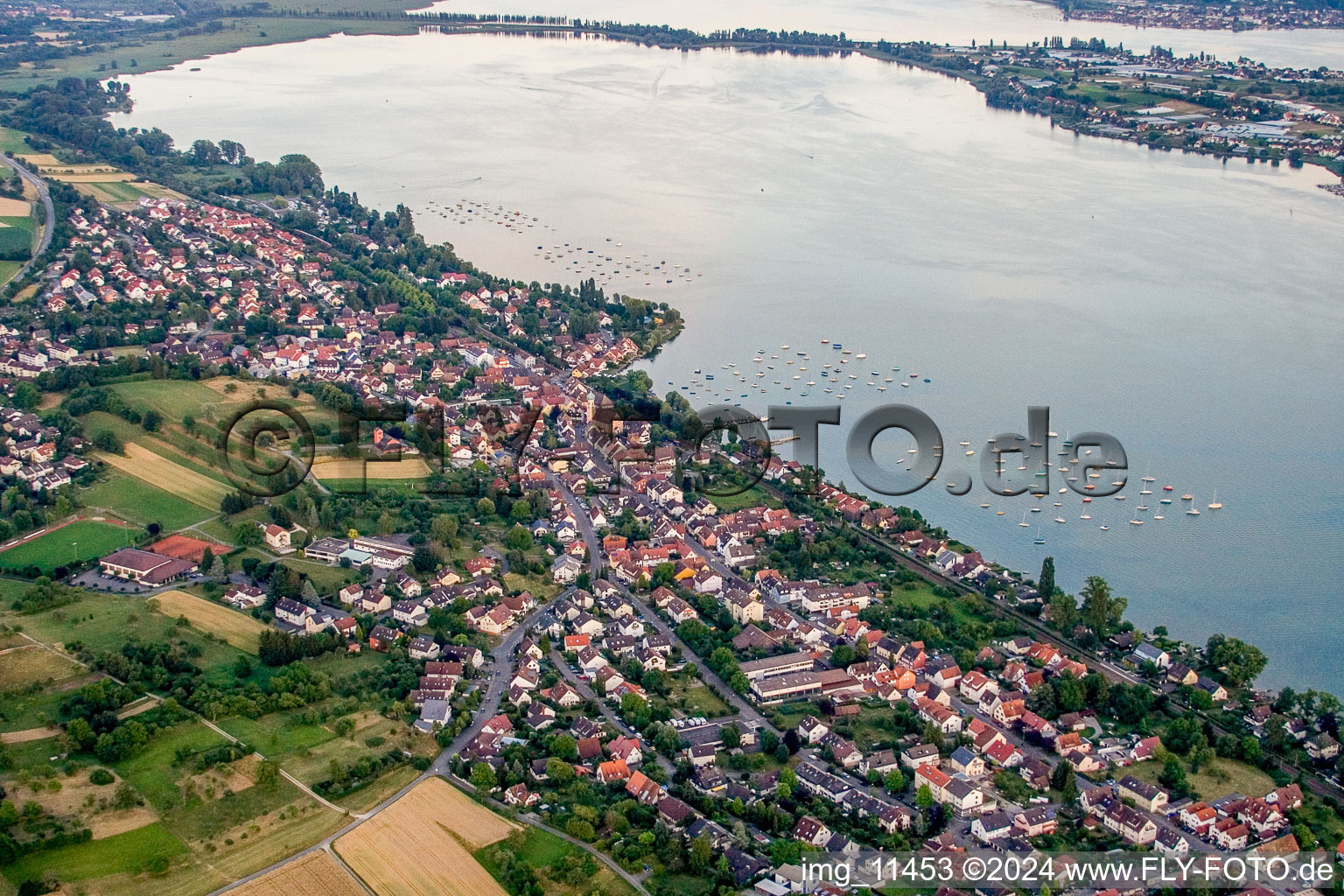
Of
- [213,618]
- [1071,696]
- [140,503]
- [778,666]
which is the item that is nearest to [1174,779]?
[1071,696]

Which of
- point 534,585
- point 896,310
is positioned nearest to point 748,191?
point 896,310

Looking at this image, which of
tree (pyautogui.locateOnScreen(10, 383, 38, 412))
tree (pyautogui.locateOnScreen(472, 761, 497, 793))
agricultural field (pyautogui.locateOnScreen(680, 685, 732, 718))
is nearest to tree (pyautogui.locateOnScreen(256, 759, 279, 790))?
tree (pyautogui.locateOnScreen(472, 761, 497, 793))

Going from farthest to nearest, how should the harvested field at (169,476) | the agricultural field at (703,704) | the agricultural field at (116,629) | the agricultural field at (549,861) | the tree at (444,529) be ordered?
the harvested field at (169,476), the tree at (444,529), the agricultural field at (116,629), the agricultural field at (703,704), the agricultural field at (549,861)

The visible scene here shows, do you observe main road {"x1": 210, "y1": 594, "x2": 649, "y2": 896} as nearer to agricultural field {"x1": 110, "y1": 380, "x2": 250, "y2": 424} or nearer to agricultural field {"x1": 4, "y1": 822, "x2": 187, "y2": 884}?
agricultural field {"x1": 4, "y1": 822, "x2": 187, "y2": 884}

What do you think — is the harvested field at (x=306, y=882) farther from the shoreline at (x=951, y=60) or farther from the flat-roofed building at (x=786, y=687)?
the shoreline at (x=951, y=60)

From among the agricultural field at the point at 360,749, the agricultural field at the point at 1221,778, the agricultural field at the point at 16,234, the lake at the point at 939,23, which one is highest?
the lake at the point at 939,23

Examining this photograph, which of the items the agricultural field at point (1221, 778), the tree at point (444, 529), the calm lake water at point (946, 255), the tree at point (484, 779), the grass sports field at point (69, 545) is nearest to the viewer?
the tree at point (484, 779)

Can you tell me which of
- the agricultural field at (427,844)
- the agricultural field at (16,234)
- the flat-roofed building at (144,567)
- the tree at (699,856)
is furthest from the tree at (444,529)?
the agricultural field at (16,234)
